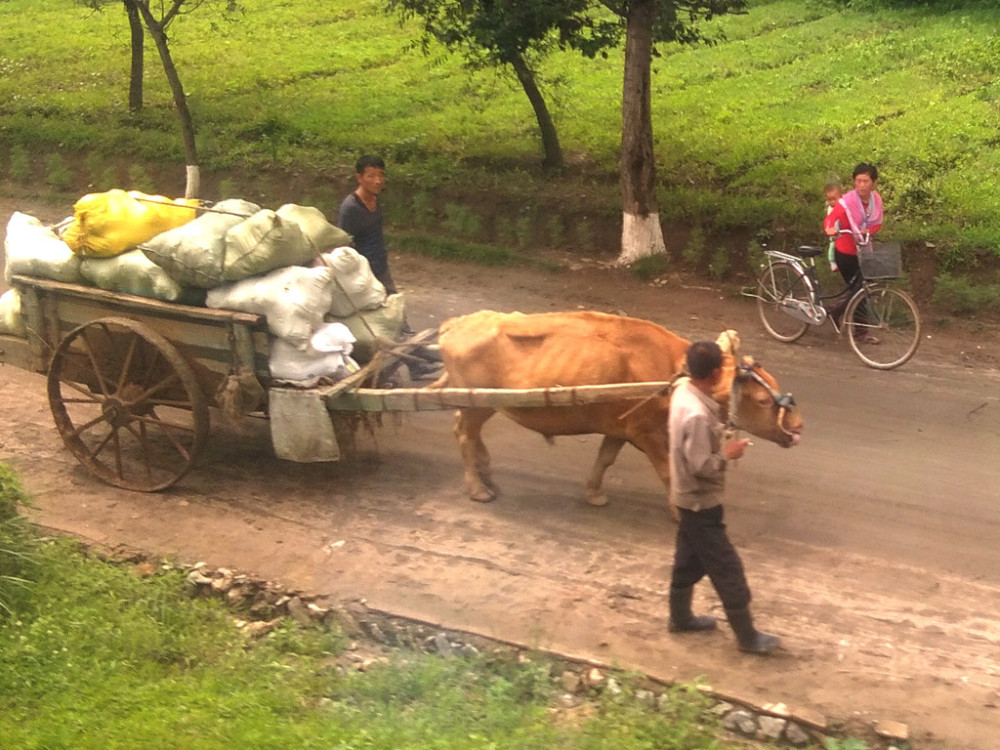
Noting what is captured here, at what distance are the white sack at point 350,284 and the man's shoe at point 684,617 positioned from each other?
106 inches

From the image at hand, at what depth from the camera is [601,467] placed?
644 centimetres

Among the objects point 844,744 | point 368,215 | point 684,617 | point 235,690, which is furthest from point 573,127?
point 844,744

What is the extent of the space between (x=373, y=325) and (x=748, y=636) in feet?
9.94

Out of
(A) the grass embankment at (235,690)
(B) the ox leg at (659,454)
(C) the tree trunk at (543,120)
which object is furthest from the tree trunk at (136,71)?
(B) the ox leg at (659,454)

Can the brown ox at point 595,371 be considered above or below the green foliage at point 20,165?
below

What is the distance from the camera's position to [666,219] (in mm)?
12062

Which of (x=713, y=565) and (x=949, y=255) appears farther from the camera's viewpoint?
(x=949, y=255)

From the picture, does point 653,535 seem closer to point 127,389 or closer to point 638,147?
point 127,389

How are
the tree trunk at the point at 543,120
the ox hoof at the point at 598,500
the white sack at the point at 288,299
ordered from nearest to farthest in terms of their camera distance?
the white sack at the point at 288,299 < the ox hoof at the point at 598,500 < the tree trunk at the point at 543,120

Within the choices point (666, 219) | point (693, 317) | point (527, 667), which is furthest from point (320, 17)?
point (527, 667)

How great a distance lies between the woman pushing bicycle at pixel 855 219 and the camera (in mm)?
9023

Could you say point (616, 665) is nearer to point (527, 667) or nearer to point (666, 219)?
point (527, 667)

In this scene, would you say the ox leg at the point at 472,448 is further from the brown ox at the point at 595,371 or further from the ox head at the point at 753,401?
the ox head at the point at 753,401

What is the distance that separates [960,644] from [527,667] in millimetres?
2064
